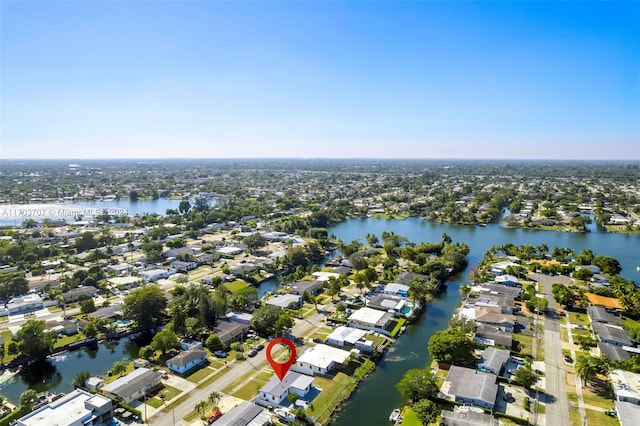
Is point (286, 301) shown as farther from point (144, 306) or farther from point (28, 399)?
point (28, 399)

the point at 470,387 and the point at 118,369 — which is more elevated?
the point at 470,387

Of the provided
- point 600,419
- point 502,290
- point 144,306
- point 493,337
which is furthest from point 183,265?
point 600,419

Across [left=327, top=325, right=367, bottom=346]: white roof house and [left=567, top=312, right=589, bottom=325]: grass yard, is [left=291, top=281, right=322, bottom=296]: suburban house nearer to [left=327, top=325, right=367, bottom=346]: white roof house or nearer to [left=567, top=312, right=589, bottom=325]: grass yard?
[left=327, top=325, right=367, bottom=346]: white roof house

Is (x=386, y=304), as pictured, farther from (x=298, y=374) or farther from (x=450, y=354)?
(x=298, y=374)

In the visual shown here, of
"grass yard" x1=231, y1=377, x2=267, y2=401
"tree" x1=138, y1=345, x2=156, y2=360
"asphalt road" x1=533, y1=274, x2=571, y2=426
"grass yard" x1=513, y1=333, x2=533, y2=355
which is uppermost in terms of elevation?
"tree" x1=138, y1=345, x2=156, y2=360

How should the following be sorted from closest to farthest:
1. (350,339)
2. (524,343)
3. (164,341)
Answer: (164,341) < (350,339) < (524,343)

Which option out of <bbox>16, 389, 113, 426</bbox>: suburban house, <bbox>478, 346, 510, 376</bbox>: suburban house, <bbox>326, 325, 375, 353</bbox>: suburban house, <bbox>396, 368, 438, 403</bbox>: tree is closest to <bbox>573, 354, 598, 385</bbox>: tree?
<bbox>478, 346, 510, 376</bbox>: suburban house
